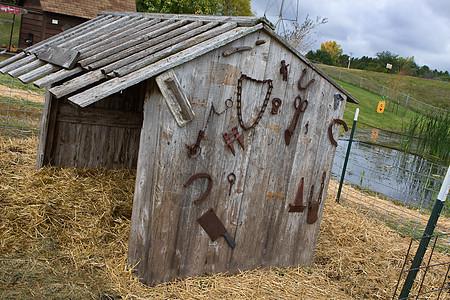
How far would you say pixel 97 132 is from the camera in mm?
6773

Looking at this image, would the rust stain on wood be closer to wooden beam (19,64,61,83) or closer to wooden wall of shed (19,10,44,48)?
wooden beam (19,64,61,83)

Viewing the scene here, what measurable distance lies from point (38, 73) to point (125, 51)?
935 millimetres

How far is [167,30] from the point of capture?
4.92m

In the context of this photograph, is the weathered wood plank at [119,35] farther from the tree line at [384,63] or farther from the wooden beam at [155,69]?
the tree line at [384,63]

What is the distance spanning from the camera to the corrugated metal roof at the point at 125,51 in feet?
12.3

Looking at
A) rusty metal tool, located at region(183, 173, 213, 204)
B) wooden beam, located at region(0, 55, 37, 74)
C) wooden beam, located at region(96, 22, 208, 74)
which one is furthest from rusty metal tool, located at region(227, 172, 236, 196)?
wooden beam, located at region(0, 55, 37, 74)

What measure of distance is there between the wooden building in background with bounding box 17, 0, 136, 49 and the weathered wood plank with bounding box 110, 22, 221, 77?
21382mm

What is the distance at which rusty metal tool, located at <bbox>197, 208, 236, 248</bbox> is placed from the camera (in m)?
4.47

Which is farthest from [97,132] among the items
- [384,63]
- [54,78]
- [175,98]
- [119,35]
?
[384,63]

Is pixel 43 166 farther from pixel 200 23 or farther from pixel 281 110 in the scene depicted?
pixel 281 110

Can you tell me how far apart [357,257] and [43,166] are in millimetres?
4528

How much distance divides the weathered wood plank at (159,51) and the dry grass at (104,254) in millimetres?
1895

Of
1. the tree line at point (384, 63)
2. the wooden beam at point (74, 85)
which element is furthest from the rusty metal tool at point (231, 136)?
the tree line at point (384, 63)

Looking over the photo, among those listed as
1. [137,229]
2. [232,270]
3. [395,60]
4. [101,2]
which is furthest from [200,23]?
[395,60]
